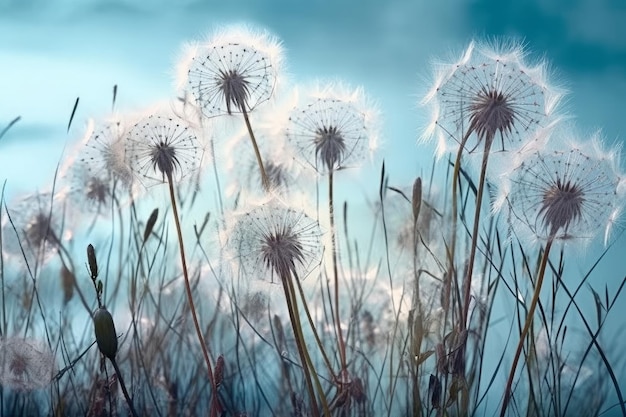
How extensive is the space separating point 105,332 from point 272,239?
0.68 m

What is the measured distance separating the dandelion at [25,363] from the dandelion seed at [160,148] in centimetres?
73

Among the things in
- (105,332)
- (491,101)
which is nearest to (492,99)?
(491,101)

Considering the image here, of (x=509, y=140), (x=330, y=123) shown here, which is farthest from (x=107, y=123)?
(x=509, y=140)

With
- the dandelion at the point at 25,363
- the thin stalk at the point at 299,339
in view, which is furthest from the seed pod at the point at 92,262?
the dandelion at the point at 25,363

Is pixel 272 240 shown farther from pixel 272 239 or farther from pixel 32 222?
pixel 32 222

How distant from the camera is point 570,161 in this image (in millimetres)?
2648

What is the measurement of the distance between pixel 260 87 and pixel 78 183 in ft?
→ 4.13

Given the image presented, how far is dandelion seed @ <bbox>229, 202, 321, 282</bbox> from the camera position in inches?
105

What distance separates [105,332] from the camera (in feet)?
7.09

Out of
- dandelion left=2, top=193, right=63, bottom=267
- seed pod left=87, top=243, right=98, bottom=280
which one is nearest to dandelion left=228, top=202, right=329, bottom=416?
seed pod left=87, top=243, right=98, bottom=280

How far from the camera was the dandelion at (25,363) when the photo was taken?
3.14 meters

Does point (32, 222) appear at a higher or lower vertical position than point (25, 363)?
higher

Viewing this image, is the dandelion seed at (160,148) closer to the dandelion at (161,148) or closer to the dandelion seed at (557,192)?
the dandelion at (161,148)

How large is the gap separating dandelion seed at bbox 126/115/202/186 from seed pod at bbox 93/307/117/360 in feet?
2.61
